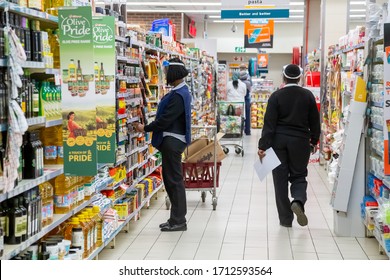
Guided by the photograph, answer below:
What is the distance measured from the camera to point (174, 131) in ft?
22.4

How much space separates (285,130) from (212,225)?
136cm

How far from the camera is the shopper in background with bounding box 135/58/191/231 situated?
675 centimetres

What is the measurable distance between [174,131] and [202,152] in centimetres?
150

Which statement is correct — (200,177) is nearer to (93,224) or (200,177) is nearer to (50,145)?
(93,224)

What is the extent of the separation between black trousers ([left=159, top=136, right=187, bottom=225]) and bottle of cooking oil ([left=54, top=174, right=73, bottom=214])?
205 cm

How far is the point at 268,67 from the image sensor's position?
2997 centimetres

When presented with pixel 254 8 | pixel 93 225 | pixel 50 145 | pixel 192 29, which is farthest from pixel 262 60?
pixel 50 145

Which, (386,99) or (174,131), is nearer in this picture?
→ (386,99)

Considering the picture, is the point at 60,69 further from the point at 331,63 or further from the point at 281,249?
the point at 331,63

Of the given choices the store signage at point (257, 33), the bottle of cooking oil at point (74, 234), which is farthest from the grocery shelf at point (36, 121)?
the store signage at point (257, 33)
